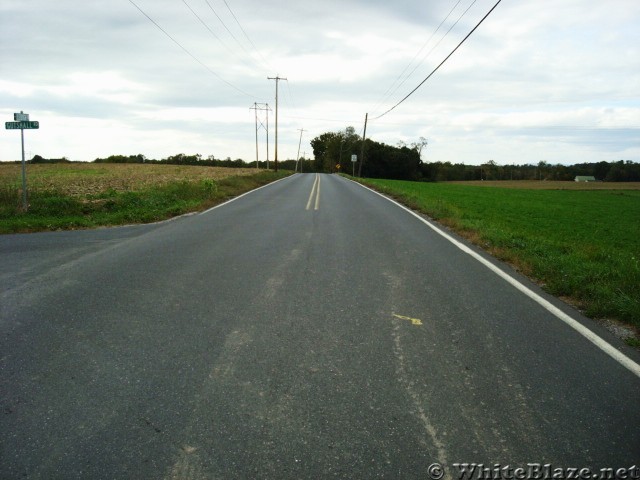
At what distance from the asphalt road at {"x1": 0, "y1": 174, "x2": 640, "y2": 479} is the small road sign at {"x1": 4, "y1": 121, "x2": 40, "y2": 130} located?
8.11 m

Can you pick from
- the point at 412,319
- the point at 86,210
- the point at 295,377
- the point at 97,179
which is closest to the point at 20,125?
the point at 86,210

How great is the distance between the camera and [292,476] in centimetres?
241

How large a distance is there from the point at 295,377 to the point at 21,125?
43.6 ft

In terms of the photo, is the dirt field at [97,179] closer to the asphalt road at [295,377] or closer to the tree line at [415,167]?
the asphalt road at [295,377]

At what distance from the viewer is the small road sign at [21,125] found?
500 inches

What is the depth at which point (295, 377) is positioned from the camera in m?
3.46

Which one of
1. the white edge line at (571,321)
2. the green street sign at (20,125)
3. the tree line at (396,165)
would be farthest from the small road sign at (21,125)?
the tree line at (396,165)

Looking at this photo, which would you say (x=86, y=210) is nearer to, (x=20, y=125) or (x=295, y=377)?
(x=20, y=125)

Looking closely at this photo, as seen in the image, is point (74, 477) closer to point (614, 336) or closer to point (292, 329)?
point (292, 329)

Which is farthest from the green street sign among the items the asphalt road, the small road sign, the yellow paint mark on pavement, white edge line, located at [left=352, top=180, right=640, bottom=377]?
the yellow paint mark on pavement

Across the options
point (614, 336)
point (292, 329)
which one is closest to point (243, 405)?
point (292, 329)

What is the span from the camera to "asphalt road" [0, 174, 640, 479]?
2.58 metres

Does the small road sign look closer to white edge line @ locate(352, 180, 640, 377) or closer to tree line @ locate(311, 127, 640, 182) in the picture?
white edge line @ locate(352, 180, 640, 377)

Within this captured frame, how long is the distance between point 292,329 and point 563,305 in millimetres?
3496
